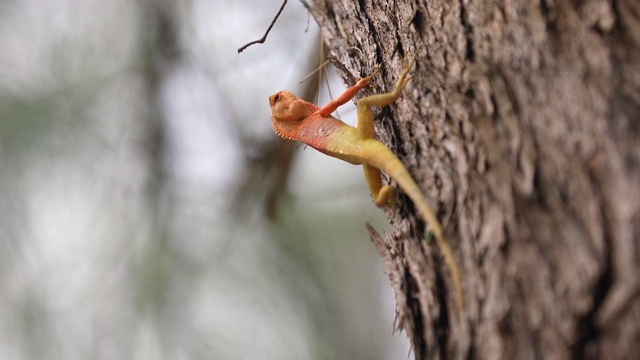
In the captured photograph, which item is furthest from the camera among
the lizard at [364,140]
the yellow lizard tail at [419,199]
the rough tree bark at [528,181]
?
the lizard at [364,140]

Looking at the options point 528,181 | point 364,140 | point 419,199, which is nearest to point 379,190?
point 364,140

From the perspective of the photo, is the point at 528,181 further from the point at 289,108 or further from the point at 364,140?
the point at 289,108

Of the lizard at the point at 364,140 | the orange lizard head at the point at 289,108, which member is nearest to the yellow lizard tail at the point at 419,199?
the lizard at the point at 364,140

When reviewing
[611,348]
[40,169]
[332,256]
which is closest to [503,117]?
[611,348]

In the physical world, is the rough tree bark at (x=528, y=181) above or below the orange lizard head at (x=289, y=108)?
below

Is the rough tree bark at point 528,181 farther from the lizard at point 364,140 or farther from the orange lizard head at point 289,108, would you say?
the orange lizard head at point 289,108

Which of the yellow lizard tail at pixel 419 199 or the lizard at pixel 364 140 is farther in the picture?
the lizard at pixel 364 140

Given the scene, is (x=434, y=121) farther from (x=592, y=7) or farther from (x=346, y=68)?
(x=346, y=68)
